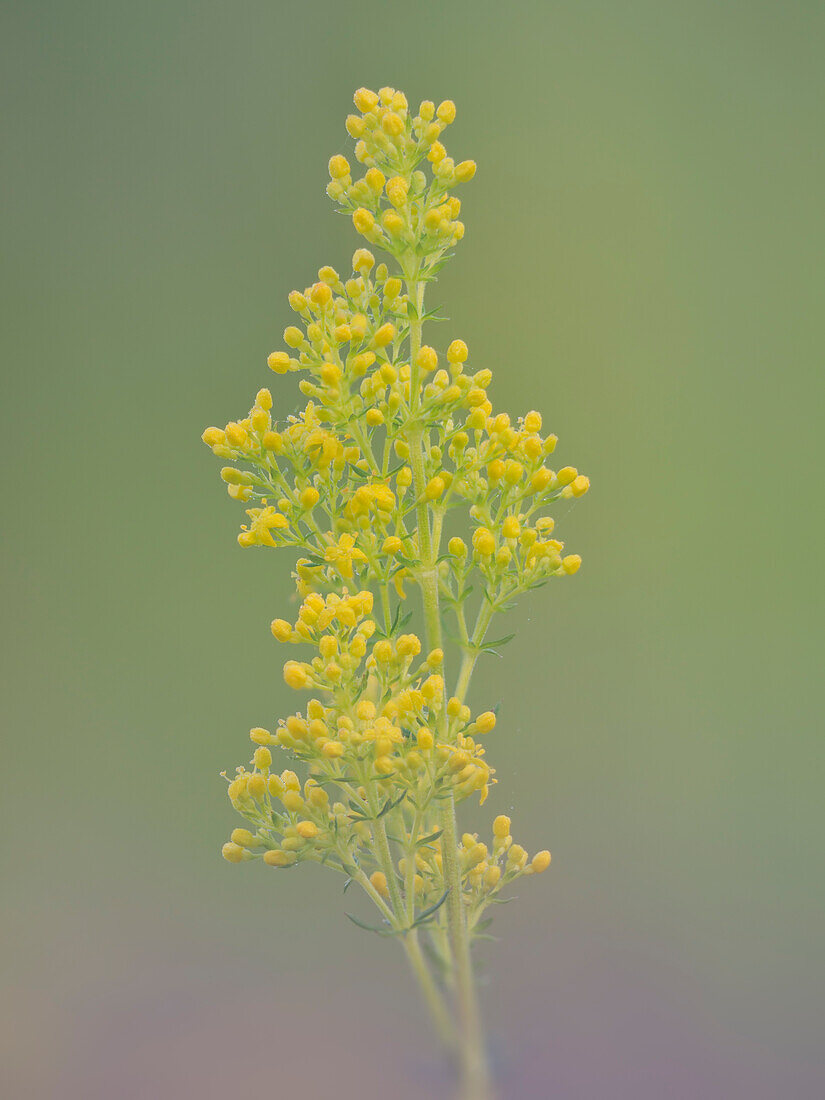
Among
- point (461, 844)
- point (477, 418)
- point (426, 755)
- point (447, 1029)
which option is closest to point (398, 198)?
point (477, 418)

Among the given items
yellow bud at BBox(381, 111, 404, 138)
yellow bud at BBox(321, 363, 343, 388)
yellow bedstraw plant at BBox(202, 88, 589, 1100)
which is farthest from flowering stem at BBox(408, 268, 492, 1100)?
yellow bud at BBox(381, 111, 404, 138)

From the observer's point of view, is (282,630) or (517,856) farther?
(517,856)

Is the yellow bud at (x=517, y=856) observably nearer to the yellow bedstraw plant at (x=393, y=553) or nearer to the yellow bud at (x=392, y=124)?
the yellow bedstraw plant at (x=393, y=553)

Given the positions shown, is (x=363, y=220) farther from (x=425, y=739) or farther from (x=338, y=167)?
(x=425, y=739)

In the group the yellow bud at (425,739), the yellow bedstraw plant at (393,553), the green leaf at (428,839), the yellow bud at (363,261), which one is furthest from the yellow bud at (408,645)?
the yellow bud at (363,261)

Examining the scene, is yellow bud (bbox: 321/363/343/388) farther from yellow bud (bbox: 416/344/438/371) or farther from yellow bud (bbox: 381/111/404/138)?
yellow bud (bbox: 381/111/404/138)

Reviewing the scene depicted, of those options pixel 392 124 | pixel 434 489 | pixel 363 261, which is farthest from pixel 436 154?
pixel 434 489

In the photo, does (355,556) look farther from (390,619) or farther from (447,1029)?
(447,1029)

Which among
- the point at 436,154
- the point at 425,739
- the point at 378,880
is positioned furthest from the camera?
the point at 378,880
